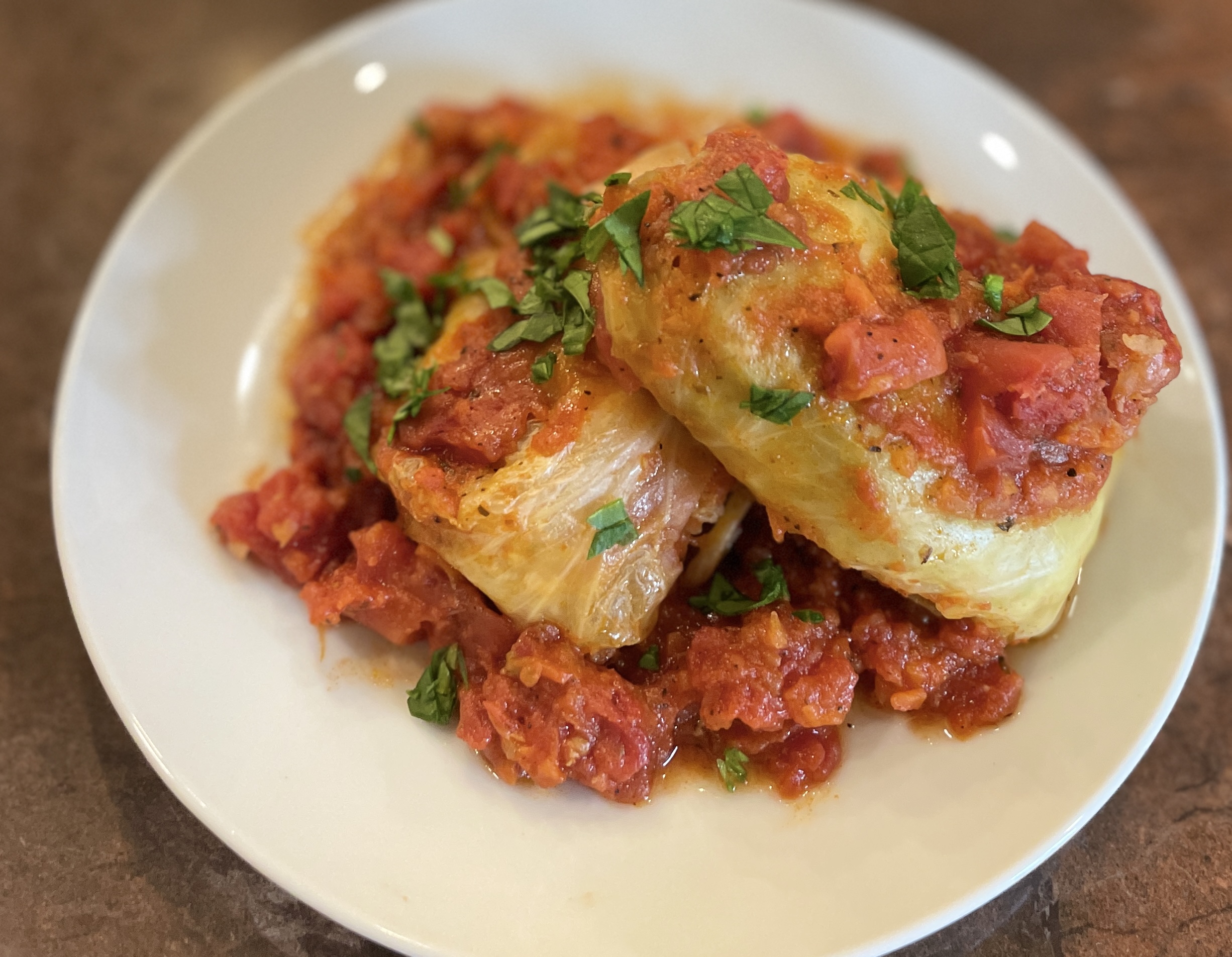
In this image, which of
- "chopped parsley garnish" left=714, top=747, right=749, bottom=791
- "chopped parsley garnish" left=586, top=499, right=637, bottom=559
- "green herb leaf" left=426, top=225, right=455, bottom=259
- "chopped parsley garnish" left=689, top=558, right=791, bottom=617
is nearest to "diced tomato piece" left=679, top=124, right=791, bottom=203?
"chopped parsley garnish" left=586, top=499, right=637, bottom=559

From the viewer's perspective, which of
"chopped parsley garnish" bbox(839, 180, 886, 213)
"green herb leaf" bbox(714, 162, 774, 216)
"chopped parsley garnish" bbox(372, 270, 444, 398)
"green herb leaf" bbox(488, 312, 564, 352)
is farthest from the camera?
"chopped parsley garnish" bbox(372, 270, 444, 398)

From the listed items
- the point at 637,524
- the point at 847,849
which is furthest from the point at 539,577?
the point at 847,849

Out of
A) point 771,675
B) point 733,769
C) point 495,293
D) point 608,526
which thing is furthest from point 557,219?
point 733,769

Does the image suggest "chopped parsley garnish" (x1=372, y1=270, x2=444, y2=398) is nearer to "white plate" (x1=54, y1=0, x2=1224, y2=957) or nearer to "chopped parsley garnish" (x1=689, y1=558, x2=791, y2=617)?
"white plate" (x1=54, y1=0, x2=1224, y2=957)

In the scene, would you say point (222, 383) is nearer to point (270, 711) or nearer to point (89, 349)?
point (89, 349)

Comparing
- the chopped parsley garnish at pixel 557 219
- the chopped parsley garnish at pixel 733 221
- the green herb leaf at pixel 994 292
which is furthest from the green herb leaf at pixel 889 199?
the chopped parsley garnish at pixel 557 219

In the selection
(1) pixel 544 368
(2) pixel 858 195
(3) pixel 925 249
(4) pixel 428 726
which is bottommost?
(4) pixel 428 726

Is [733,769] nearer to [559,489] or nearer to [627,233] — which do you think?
[559,489]

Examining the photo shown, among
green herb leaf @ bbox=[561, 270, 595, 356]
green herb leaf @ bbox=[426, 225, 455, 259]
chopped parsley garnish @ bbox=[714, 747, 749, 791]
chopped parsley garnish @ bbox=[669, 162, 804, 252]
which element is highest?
chopped parsley garnish @ bbox=[669, 162, 804, 252]
